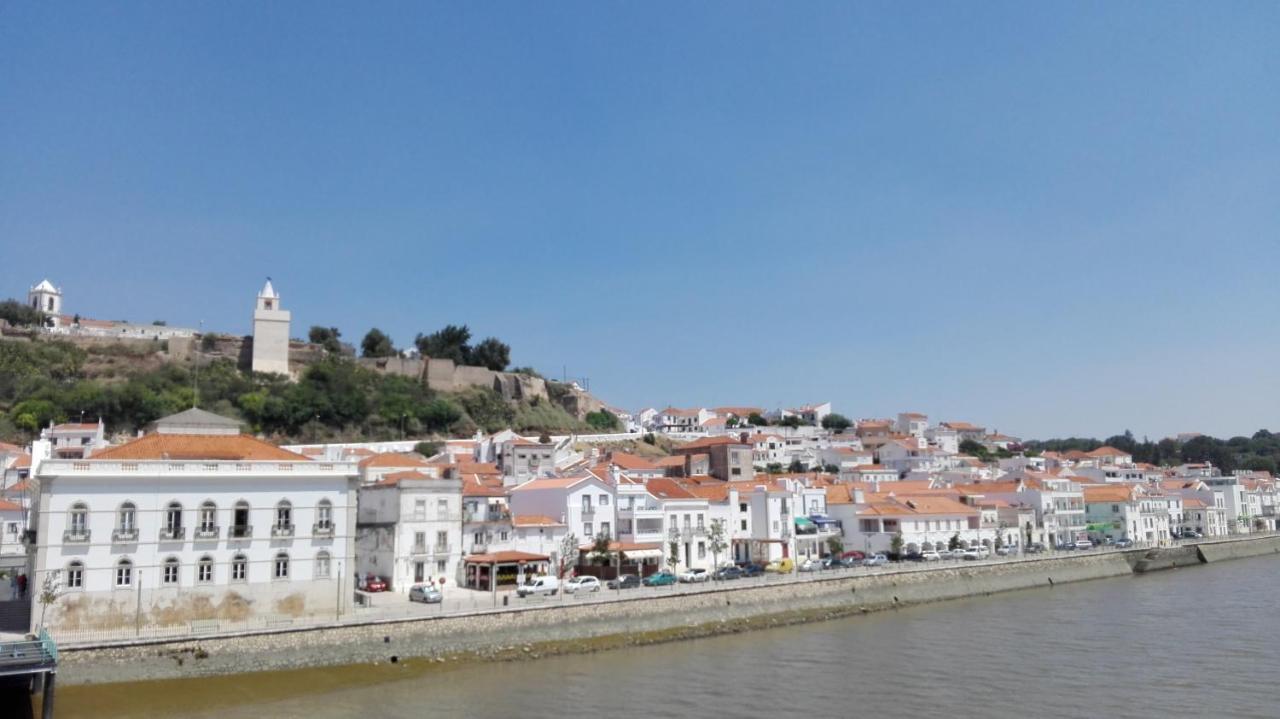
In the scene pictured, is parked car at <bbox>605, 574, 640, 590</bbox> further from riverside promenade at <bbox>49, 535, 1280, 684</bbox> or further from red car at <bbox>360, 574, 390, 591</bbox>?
red car at <bbox>360, 574, 390, 591</bbox>

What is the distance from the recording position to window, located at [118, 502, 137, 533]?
29344 millimetres

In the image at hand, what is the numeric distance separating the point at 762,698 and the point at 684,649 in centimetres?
750

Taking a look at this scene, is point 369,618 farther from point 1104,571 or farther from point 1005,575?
point 1104,571

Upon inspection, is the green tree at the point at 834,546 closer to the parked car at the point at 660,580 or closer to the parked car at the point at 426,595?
the parked car at the point at 660,580

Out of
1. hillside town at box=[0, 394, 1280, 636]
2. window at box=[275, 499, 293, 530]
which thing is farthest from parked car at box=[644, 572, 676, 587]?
window at box=[275, 499, 293, 530]

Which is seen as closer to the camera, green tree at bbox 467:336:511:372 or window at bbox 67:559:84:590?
window at bbox 67:559:84:590

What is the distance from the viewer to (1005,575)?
53812 mm

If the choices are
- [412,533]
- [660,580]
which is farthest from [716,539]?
[412,533]

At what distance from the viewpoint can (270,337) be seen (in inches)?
3750

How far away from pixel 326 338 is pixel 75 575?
81165 mm

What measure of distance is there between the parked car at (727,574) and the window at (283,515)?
18445 mm

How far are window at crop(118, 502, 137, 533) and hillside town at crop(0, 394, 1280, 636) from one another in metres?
0.06

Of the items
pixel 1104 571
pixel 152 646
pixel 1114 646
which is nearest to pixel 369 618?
pixel 152 646

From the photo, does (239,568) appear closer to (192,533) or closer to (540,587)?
(192,533)
